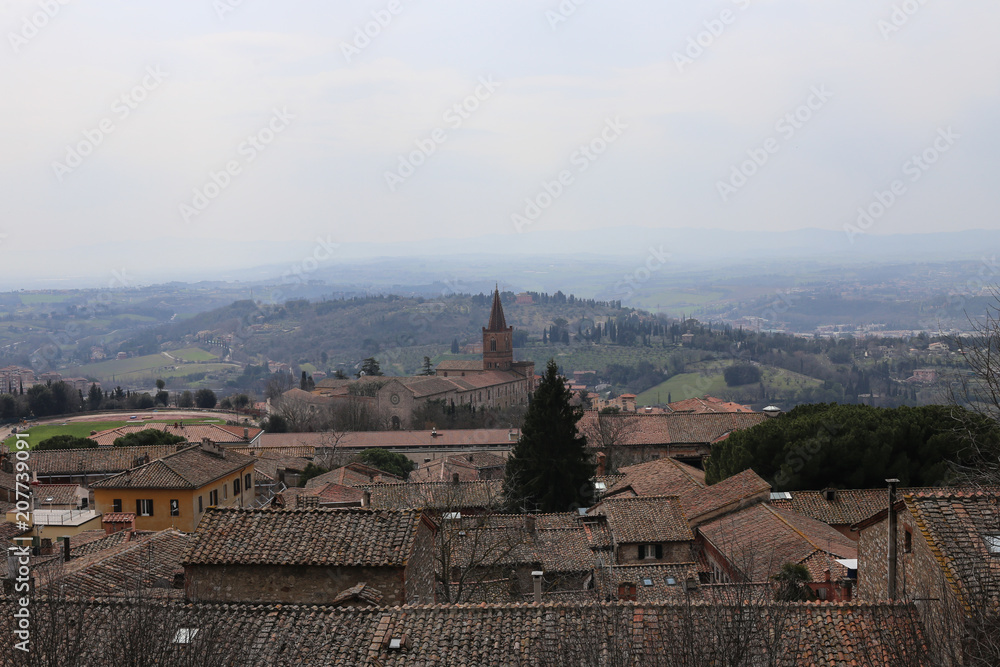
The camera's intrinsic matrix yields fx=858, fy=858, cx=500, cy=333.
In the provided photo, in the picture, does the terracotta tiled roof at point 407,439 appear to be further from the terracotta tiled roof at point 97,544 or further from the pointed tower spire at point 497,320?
the pointed tower spire at point 497,320

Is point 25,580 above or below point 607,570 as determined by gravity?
above

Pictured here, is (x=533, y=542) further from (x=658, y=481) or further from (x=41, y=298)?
(x=41, y=298)

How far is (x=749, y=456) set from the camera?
2788 cm

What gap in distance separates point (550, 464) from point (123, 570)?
1678 cm

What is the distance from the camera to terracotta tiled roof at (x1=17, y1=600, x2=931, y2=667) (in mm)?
7969

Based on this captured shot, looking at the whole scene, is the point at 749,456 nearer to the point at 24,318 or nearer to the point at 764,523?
the point at 764,523

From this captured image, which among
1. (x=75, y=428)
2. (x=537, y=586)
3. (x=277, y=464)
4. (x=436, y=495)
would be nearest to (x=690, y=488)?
(x=436, y=495)

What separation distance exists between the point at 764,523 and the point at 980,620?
12435 millimetres

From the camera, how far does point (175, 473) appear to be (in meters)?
25.9

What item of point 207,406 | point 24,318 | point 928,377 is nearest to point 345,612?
point 207,406

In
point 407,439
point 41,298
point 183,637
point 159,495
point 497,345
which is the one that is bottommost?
point 407,439

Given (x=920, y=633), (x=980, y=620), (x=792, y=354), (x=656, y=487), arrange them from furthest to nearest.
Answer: (x=792, y=354), (x=656, y=487), (x=920, y=633), (x=980, y=620)

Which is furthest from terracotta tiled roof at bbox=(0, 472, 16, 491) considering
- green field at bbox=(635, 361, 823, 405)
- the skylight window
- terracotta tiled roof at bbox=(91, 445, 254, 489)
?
green field at bbox=(635, 361, 823, 405)

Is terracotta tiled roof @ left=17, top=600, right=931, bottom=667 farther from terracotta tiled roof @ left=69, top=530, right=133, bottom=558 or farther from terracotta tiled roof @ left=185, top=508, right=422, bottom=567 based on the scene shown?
terracotta tiled roof @ left=69, top=530, right=133, bottom=558
